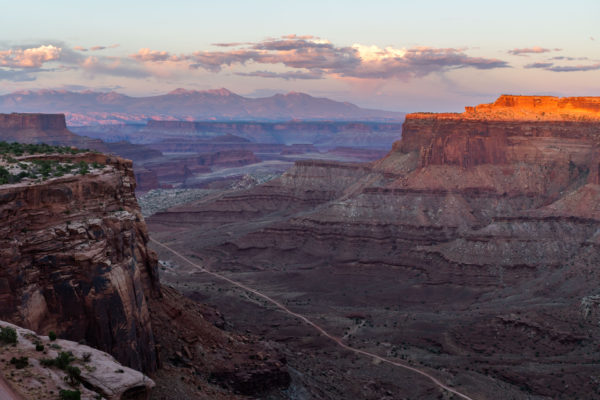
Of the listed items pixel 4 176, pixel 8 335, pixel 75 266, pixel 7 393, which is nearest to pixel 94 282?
pixel 75 266

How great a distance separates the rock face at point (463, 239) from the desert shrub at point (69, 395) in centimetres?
2438

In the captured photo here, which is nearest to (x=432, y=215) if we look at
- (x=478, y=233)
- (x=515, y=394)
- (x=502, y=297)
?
(x=478, y=233)

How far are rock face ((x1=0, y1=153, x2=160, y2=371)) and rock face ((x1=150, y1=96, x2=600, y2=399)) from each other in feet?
55.7

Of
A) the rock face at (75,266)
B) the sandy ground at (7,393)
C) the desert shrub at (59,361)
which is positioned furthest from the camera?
the rock face at (75,266)

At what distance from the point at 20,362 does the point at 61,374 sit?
3.95 feet

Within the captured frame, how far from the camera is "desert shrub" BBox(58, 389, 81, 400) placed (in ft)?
53.5

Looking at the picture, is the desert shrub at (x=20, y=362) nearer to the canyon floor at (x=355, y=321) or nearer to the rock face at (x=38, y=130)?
the canyon floor at (x=355, y=321)

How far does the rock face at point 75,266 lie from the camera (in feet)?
76.5

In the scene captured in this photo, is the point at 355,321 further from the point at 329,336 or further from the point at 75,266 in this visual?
the point at 75,266

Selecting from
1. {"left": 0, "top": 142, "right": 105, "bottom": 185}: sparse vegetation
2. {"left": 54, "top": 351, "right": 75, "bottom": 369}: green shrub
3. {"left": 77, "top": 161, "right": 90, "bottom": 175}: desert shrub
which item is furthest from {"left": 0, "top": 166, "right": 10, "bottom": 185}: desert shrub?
{"left": 54, "top": 351, "right": 75, "bottom": 369}: green shrub

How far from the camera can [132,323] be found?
26.8 m

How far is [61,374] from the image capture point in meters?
18.0

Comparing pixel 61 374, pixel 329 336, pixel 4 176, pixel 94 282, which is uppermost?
pixel 4 176

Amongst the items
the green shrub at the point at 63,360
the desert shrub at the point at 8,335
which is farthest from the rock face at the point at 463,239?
the desert shrub at the point at 8,335
